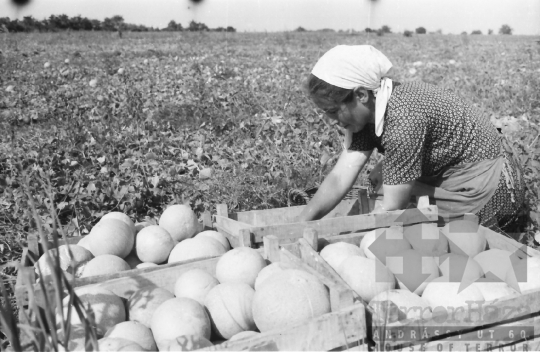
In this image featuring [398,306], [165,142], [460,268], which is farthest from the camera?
[165,142]

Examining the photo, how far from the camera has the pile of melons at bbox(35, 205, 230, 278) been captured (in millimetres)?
2652

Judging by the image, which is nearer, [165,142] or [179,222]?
[179,222]

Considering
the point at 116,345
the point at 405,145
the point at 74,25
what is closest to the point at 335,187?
the point at 405,145

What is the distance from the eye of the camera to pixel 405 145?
9.55 feet

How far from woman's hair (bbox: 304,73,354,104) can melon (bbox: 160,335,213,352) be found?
159cm

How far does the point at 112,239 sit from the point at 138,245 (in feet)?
0.55

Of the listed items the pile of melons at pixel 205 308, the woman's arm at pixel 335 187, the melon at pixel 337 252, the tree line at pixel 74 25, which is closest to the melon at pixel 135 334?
the pile of melons at pixel 205 308

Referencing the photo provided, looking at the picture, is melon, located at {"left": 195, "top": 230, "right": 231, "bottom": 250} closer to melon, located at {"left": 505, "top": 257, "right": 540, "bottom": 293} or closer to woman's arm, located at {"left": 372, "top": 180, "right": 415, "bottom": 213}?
woman's arm, located at {"left": 372, "top": 180, "right": 415, "bottom": 213}

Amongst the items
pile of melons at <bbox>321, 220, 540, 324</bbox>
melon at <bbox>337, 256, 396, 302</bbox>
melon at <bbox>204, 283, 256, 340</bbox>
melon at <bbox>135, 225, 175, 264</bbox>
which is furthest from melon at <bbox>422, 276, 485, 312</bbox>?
melon at <bbox>135, 225, 175, 264</bbox>

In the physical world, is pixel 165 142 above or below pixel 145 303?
above

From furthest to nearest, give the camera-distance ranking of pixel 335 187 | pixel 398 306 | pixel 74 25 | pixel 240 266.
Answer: pixel 74 25 < pixel 335 187 < pixel 240 266 < pixel 398 306

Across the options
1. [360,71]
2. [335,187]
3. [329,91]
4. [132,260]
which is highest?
[360,71]

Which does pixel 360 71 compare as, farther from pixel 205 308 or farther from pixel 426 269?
pixel 205 308

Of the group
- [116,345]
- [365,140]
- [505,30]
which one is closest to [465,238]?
[365,140]
